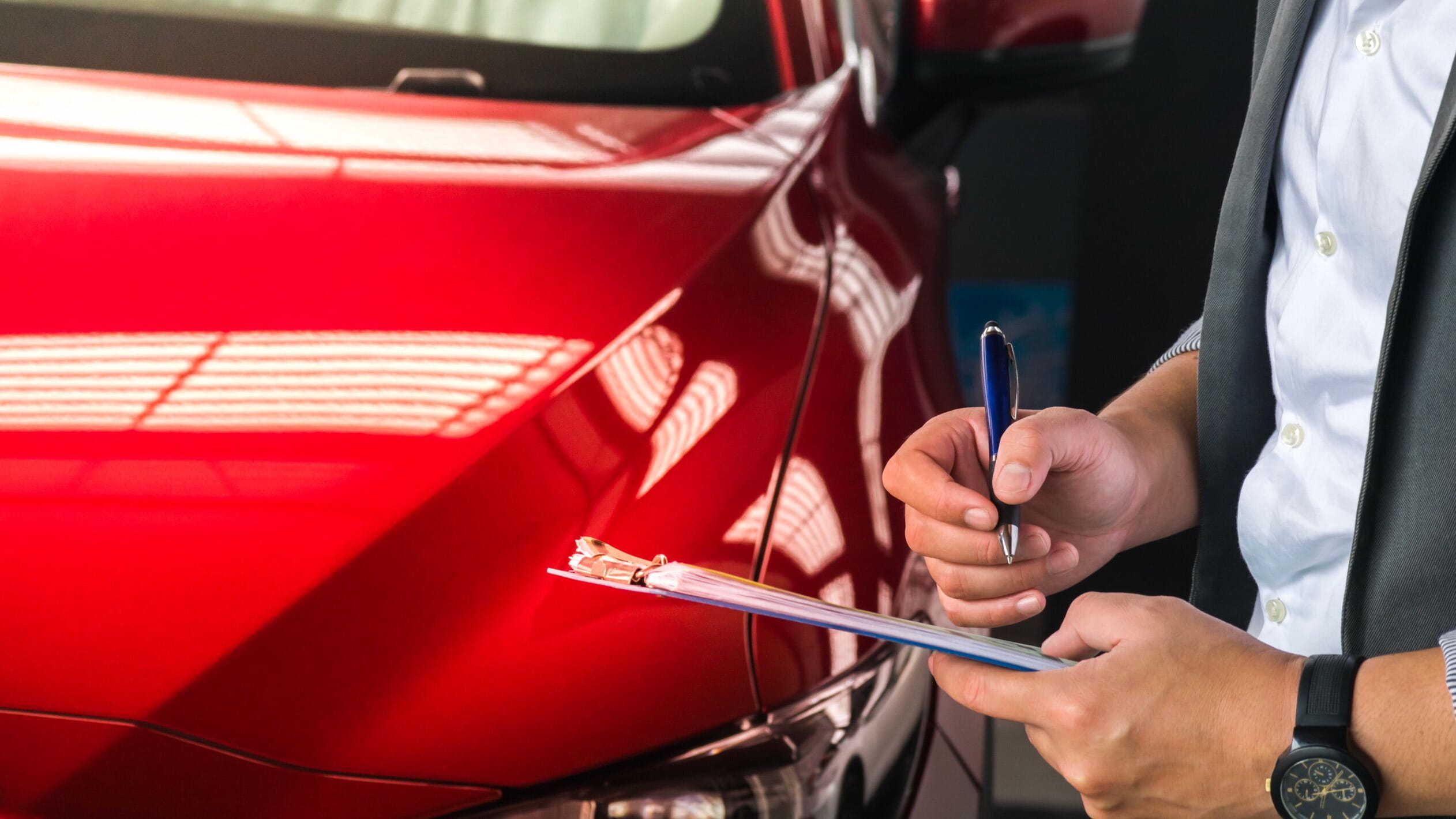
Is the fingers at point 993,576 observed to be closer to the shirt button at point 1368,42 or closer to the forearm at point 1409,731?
the forearm at point 1409,731

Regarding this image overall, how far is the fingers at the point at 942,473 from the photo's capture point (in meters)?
0.67

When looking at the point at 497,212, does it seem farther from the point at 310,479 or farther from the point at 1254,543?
the point at 1254,543

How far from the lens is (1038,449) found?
0.67m

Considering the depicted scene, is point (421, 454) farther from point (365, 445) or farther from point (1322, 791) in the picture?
point (1322, 791)

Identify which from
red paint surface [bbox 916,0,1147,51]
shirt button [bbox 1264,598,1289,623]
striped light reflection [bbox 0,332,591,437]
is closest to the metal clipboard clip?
striped light reflection [bbox 0,332,591,437]

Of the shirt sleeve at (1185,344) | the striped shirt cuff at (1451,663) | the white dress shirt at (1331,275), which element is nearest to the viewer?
the striped shirt cuff at (1451,663)

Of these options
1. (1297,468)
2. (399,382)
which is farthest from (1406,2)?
(399,382)

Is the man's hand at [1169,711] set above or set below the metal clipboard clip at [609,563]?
below

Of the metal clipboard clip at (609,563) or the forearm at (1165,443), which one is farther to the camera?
the forearm at (1165,443)

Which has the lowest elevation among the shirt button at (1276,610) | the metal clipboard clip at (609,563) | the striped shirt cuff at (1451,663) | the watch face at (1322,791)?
the shirt button at (1276,610)

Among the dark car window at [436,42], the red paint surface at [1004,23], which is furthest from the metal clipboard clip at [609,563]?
the red paint surface at [1004,23]

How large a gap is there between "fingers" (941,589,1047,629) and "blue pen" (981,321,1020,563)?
0.03 meters

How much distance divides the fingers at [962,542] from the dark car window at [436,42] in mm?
647

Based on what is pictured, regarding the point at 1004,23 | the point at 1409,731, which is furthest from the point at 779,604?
the point at 1004,23
